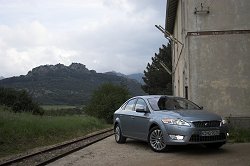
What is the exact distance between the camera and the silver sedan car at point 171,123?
11523mm

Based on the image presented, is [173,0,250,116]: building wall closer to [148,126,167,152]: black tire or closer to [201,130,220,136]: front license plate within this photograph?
[148,126,167,152]: black tire

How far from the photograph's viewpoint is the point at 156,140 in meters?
12.5

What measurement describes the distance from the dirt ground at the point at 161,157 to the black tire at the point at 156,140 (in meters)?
0.17

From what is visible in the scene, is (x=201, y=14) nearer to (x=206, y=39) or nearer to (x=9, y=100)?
(x=206, y=39)

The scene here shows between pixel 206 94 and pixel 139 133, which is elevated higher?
pixel 206 94

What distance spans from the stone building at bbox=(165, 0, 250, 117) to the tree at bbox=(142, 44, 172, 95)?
4779 centimetres

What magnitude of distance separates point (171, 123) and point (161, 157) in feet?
3.21

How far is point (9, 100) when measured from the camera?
5675 cm

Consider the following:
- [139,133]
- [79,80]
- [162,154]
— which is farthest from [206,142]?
[79,80]

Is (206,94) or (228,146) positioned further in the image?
(206,94)

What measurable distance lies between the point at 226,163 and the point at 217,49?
8.85 metres

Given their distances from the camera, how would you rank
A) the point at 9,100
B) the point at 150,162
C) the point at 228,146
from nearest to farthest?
the point at 150,162 → the point at 228,146 → the point at 9,100

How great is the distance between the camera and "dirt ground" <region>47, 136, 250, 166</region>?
34.1 feet

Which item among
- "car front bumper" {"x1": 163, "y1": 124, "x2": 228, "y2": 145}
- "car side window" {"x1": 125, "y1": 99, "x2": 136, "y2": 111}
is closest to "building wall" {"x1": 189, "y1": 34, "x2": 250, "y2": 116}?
"car side window" {"x1": 125, "y1": 99, "x2": 136, "y2": 111}
